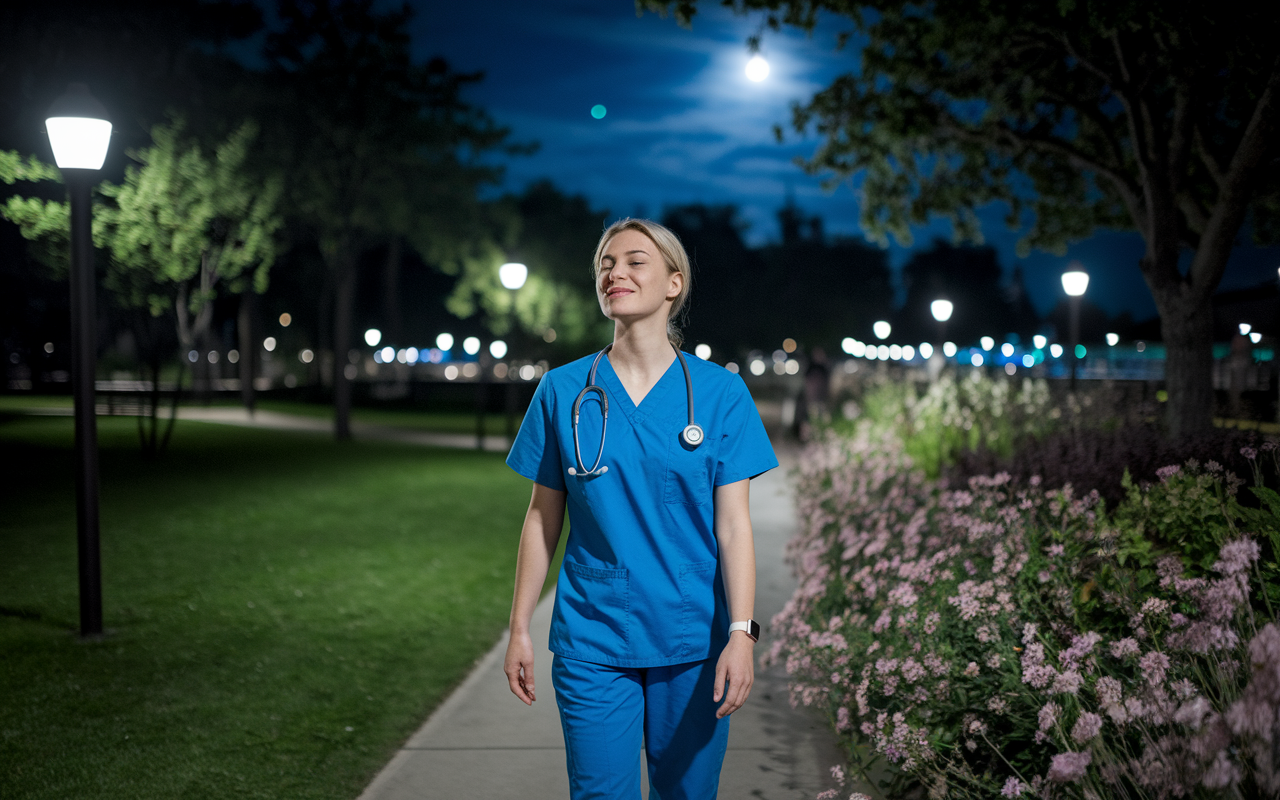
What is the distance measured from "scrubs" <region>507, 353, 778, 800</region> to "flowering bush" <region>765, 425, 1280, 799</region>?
3.11ft

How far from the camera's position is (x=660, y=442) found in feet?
8.89

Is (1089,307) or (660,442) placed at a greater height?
(1089,307)

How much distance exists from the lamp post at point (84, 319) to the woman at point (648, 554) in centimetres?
479

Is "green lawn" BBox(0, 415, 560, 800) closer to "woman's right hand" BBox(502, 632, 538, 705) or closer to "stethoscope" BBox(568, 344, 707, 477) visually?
"woman's right hand" BBox(502, 632, 538, 705)

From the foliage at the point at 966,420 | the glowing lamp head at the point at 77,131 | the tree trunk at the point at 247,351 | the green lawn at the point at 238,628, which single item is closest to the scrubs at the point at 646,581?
the green lawn at the point at 238,628

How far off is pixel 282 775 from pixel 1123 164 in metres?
11.6

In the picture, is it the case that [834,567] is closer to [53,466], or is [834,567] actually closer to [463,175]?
[53,466]

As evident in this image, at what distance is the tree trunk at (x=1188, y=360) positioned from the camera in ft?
28.3

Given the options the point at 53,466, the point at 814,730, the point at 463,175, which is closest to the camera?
the point at 814,730

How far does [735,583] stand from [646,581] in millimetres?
242

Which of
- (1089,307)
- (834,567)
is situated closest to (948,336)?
(1089,307)

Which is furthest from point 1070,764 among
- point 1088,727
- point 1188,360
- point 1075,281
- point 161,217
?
point 1075,281

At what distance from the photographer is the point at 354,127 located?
22.7 meters

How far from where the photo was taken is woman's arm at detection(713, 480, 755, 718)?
103 inches
